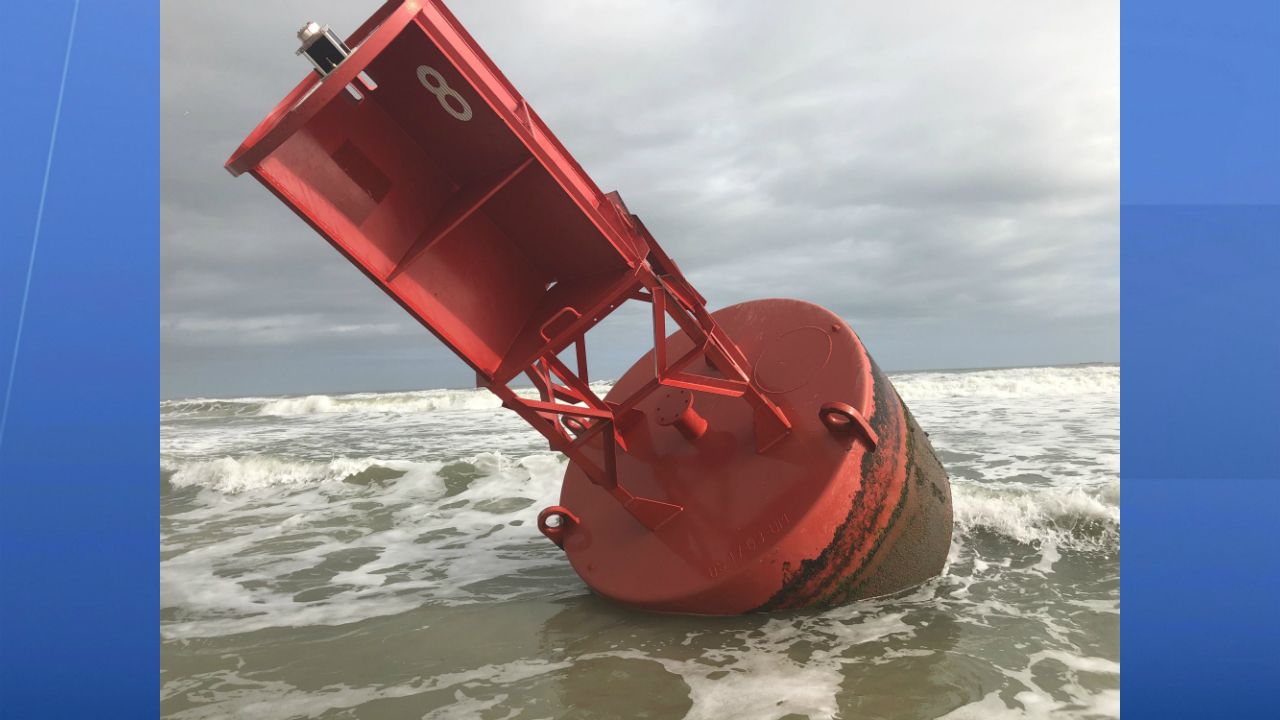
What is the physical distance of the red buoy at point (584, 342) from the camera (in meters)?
3.33

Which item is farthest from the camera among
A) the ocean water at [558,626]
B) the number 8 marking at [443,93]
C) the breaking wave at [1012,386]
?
the breaking wave at [1012,386]

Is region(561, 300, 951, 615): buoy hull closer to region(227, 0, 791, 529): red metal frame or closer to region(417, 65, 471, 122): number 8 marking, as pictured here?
region(227, 0, 791, 529): red metal frame

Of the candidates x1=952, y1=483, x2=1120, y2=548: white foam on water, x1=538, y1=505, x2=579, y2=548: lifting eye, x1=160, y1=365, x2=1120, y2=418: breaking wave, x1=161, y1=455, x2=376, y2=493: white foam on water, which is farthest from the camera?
x1=160, y1=365, x2=1120, y2=418: breaking wave

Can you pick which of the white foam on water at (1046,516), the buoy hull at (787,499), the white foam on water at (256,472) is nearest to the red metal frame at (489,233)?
the buoy hull at (787,499)

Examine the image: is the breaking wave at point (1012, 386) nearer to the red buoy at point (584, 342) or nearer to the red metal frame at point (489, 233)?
the red buoy at point (584, 342)

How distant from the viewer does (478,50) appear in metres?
3.30

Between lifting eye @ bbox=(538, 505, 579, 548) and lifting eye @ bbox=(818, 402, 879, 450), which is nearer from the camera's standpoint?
lifting eye @ bbox=(818, 402, 879, 450)

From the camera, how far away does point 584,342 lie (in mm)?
4551

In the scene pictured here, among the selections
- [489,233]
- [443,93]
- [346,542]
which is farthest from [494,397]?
[443,93]

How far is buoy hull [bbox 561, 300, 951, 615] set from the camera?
13.5ft

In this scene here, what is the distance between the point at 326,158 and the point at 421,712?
2.69 m

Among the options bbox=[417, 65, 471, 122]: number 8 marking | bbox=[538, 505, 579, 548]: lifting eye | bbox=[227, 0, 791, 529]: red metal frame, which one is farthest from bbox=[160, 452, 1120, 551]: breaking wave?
bbox=[417, 65, 471, 122]: number 8 marking

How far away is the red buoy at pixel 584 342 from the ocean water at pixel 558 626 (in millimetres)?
364

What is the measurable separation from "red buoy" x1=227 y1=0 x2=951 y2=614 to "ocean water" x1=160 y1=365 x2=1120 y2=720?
0.36 metres
